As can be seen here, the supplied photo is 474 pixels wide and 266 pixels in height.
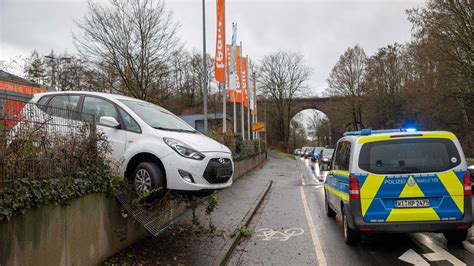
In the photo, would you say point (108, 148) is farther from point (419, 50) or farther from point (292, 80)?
point (292, 80)

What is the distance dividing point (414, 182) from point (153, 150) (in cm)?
387

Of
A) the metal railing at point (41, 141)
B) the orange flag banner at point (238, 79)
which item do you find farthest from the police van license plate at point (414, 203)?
the orange flag banner at point (238, 79)

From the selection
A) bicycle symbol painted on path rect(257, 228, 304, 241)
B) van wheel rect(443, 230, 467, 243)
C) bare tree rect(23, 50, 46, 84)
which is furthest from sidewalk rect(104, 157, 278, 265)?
bare tree rect(23, 50, 46, 84)

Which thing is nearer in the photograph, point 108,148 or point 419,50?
point 108,148

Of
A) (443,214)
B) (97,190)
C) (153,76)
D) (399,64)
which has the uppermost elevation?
(399,64)

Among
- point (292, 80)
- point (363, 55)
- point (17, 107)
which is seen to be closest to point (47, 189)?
point (17, 107)

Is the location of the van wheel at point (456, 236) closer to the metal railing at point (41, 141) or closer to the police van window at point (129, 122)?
the police van window at point (129, 122)

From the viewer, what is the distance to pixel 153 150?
5.70 m

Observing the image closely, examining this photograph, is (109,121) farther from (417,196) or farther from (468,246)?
(468,246)

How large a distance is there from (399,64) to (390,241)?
4155 centimetres

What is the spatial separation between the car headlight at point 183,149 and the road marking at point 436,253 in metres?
3.63

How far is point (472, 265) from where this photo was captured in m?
5.06

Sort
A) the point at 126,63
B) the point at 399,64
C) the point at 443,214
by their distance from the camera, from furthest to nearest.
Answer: the point at 399,64 < the point at 126,63 < the point at 443,214

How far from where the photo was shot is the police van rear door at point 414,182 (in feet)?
18.5
